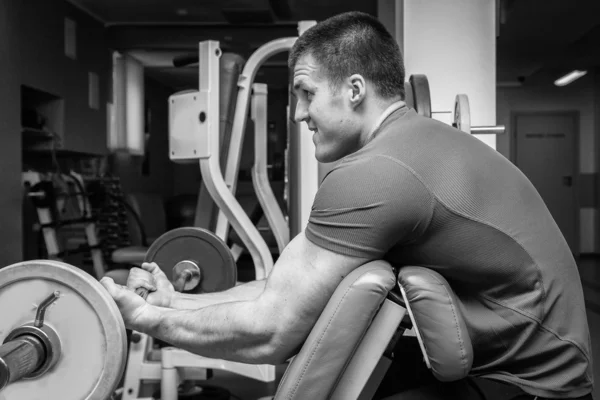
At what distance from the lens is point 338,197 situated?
0.90m

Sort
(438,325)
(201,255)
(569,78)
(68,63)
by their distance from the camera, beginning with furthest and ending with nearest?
1. (569,78)
2. (68,63)
3. (201,255)
4. (438,325)

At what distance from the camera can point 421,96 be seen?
175cm

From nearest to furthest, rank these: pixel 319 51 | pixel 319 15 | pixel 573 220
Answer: pixel 319 51 < pixel 319 15 < pixel 573 220

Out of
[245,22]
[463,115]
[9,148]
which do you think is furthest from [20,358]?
[245,22]

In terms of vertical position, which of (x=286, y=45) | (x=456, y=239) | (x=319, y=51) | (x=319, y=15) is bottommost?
(x=456, y=239)

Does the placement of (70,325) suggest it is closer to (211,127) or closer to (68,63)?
(211,127)

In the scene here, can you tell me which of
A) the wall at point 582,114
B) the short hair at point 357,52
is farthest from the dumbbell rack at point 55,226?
the wall at point 582,114

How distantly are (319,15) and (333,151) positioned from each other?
5.05 metres

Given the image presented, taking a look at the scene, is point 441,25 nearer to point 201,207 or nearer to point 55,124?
point 201,207

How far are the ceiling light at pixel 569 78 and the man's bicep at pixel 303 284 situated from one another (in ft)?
24.9

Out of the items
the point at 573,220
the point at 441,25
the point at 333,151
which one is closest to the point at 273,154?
the point at 573,220

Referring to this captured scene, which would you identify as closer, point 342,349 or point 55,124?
point 342,349

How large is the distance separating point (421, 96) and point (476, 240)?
0.91m

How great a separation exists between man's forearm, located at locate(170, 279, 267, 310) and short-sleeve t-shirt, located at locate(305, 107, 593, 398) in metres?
0.45
